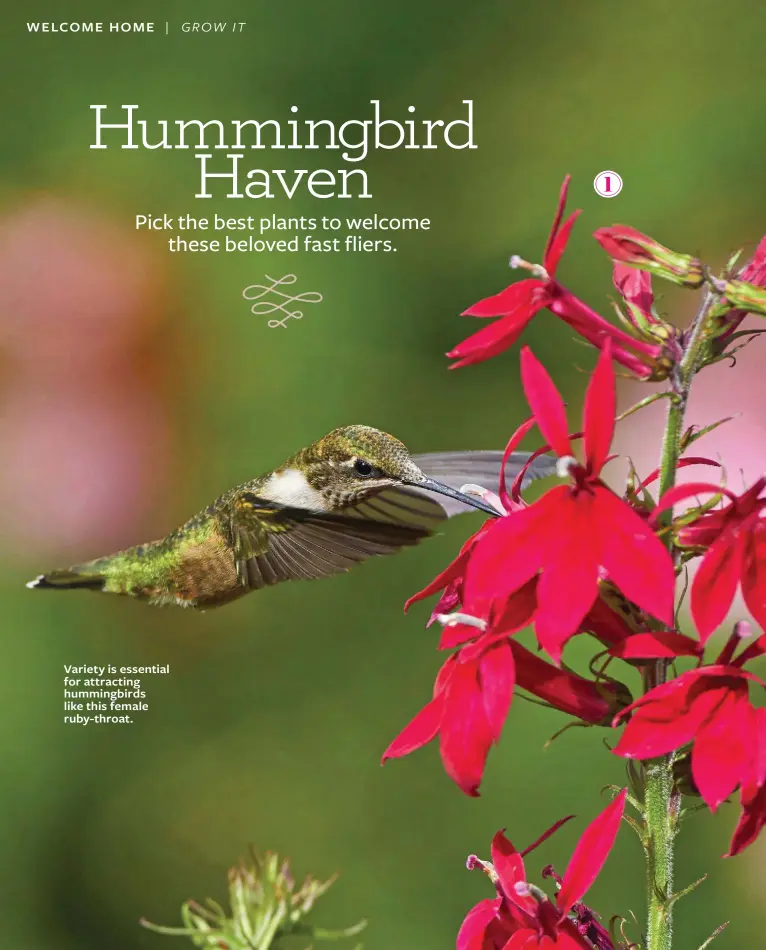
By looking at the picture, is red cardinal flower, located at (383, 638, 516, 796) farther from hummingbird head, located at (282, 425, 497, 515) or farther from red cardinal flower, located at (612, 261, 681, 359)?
hummingbird head, located at (282, 425, 497, 515)

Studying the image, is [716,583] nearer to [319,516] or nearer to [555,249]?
[555,249]

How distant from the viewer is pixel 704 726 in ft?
1.85

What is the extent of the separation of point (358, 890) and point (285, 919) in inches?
31.4

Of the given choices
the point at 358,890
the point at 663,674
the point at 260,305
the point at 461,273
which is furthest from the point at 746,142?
the point at 663,674

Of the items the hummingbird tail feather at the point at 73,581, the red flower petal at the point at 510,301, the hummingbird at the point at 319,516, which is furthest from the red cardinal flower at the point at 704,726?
the hummingbird tail feather at the point at 73,581

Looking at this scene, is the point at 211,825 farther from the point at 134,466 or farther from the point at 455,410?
the point at 455,410

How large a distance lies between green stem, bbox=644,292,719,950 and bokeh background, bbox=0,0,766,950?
3.44 feet

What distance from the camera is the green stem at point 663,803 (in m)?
0.61

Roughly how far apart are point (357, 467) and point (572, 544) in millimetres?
638

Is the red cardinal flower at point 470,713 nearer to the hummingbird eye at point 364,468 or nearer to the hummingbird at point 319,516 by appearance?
the hummingbird at point 319,516

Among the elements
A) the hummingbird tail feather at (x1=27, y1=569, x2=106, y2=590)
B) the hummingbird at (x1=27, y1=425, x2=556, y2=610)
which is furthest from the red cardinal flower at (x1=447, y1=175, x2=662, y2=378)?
the hummingbird tail feather at (x1=27, y1=569, x2=106, y2=590)

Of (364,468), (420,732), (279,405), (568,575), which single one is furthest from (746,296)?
(279,405)

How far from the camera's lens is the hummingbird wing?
116 centimetres

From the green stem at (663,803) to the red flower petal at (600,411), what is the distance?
0.04 m
